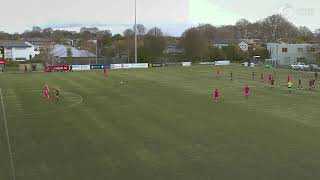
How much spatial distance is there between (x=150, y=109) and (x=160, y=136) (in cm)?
907

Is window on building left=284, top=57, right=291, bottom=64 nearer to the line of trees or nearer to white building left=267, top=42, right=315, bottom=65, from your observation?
white building left=267, top=42, right=315, bottom=65

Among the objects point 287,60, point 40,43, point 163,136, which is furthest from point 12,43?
point 163,136

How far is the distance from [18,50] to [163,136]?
10187 centimetres

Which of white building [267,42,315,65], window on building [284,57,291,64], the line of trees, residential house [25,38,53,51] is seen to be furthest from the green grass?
residential house [25,38,53,51]

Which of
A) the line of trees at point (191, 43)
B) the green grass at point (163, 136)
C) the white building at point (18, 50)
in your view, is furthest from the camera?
the white building at point (18, 50)

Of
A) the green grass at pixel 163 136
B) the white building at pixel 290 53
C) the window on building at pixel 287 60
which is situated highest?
the white building at pixel 290 53

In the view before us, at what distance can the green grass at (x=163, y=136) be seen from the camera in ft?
57.8

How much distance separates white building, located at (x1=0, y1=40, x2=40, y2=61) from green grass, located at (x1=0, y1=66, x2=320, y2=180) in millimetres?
76517

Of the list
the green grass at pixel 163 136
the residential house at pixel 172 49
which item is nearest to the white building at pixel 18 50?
the residential house at pixel 172 49

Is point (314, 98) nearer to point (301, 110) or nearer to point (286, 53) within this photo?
point (301, 110)

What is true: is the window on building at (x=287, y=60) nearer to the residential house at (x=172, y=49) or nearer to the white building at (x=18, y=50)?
the residential house at (x=172, y=49)

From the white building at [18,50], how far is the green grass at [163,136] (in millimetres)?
76517

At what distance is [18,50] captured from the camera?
117750mm

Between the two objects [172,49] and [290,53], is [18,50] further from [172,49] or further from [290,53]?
[290,53]
